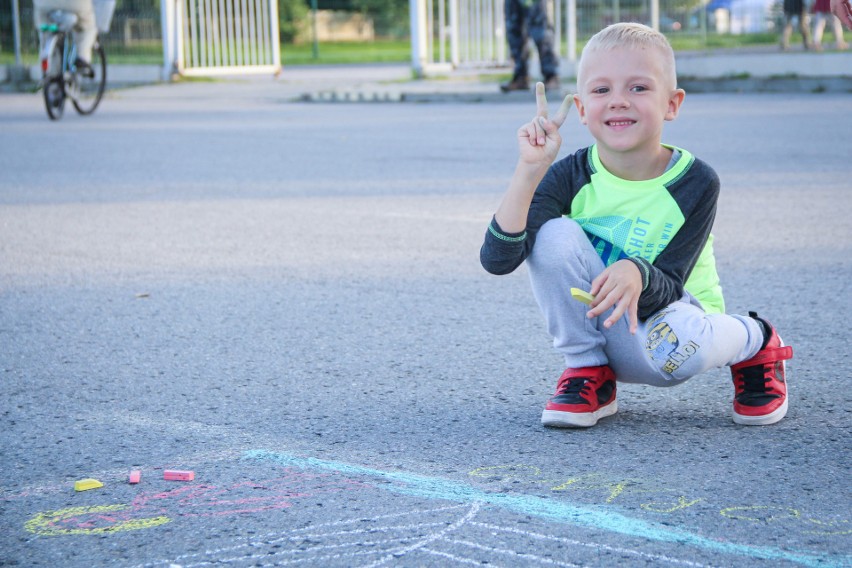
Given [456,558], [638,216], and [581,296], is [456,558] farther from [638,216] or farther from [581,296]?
[638,216]

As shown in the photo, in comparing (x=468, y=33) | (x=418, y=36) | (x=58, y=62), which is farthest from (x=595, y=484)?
(x=468, y=33)

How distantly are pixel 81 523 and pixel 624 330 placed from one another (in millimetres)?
1485

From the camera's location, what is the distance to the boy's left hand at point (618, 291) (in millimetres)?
3105

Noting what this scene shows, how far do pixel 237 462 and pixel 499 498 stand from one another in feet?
2.32

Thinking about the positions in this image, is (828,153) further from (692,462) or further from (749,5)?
(749,5)

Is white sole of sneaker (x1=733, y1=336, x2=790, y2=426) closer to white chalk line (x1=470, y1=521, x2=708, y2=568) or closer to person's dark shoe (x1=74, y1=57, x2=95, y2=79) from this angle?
white chalk line (x1=470, y1=521, x2=708, y2=568)

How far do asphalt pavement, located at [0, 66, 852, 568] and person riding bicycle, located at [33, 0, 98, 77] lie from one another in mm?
4796

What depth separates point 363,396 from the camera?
379 centimetres

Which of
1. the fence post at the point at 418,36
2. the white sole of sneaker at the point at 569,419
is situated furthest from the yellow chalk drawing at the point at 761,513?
the fence post at the point at 418,36

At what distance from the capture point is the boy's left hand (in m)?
3.11

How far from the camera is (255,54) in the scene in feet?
80.3

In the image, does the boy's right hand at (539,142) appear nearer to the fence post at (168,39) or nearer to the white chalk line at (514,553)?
the white chalk line at (514,553)

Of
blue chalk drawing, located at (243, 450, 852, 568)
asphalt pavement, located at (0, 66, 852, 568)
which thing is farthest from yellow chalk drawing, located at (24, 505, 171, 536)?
blue chalk drawing, located at (243, 450, 852, 568)

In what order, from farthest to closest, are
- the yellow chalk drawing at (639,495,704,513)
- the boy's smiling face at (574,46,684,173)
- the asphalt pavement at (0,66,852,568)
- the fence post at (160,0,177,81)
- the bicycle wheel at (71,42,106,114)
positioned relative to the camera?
the fence post at (160,0,177,81) → the bicycle wheel at (71,42,106,114) → the boy's smiling face at (574,46,684,173) → the yellow chalk drawing at (639,495,704,513) → the asphalt pavement at (0,66,852,568)
